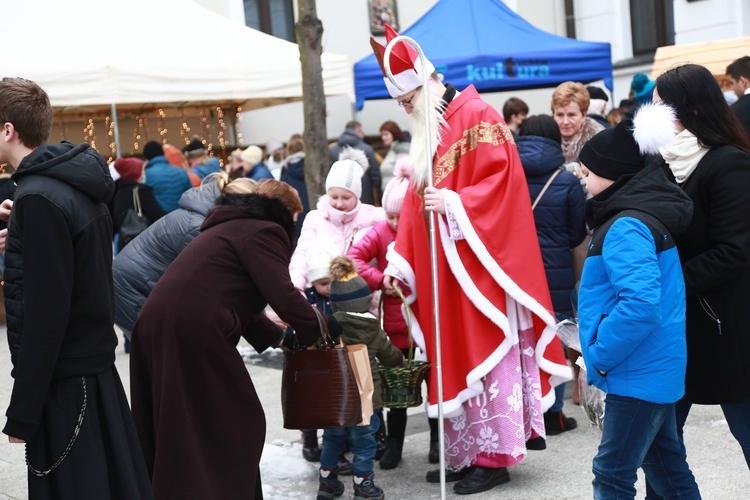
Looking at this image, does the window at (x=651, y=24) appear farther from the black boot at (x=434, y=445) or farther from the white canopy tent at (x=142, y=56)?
the black boot at (x=434, y=445)

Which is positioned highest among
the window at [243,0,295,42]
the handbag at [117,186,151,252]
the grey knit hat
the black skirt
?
the window at [243,0,295,42]

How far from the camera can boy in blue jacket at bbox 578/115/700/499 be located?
3301 millimetres

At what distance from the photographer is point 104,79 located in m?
9.75

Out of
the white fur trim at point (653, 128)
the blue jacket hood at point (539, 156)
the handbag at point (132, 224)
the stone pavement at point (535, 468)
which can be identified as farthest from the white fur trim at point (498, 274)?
the handbag at point (132, 224)

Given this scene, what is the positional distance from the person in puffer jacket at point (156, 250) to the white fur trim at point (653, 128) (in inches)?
90.8

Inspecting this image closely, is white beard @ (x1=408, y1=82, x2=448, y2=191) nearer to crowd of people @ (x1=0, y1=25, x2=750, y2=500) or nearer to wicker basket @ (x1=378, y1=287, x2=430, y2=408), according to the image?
crowd of people @ (x1=0, y1=25, x2=750, y2=500)

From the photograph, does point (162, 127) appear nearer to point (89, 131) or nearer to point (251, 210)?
point (89, 131)

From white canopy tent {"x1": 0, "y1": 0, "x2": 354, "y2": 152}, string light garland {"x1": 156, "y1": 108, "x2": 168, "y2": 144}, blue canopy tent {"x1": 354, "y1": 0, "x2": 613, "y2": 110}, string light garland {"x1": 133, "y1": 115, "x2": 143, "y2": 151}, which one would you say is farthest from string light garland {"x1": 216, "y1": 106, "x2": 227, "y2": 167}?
blue canopy tent {"x1": 354, "y1": 0, "x2": 613, "y2": 110}

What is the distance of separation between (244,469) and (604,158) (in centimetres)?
184

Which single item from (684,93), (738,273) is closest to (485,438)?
(738,273)

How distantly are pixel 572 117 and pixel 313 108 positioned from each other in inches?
123

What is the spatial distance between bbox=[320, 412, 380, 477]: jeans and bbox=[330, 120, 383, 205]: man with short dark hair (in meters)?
6.63

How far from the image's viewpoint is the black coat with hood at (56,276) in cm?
330

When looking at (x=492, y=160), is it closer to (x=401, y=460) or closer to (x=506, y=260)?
(x=506, y=260)
